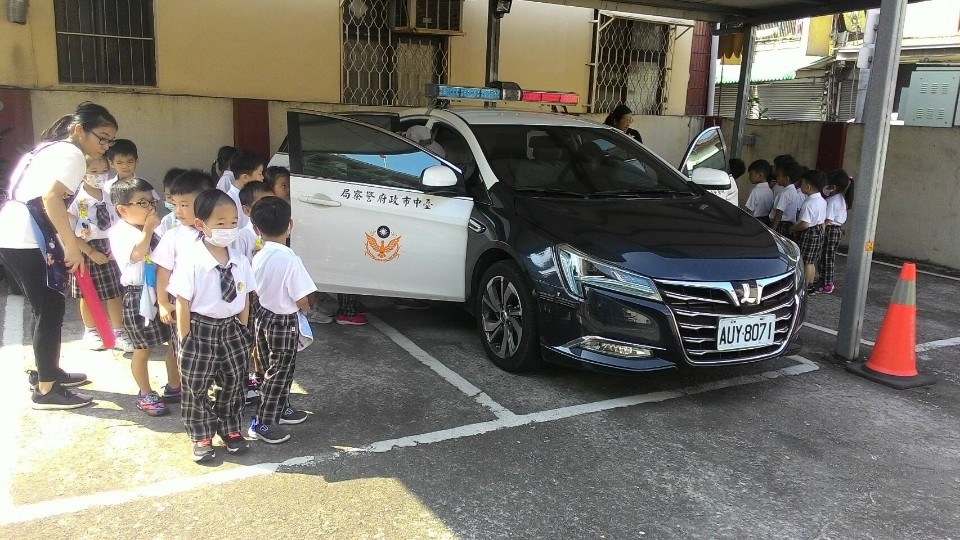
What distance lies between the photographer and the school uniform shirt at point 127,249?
136 inches

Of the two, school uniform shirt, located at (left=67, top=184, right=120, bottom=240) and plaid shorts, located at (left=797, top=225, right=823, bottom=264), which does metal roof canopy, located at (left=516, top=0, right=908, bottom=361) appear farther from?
school uniform shirt, located at (left=67, top=184, right=120, bottom=240)

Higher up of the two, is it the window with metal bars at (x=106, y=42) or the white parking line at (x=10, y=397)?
the window with metal bars at (x=106, y=42)

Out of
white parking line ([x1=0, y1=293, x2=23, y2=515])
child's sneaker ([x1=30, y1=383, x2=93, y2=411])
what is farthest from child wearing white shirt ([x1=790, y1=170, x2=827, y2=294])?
white parking line ([x1=0, y1=293, x2=23, y2=515])

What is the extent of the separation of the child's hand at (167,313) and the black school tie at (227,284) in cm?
28

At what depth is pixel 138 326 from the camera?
3447 mm

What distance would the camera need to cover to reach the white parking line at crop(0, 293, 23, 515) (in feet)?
9.82

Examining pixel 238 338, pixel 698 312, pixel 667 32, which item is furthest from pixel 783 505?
pixel 667 32

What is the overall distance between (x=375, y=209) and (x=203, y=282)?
1.82 metres

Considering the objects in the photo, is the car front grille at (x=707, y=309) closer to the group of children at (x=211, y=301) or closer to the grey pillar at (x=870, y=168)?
the grey pillar at (x=870, y=168)

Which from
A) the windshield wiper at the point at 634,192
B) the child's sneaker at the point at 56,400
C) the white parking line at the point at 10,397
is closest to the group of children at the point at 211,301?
the child's sneaker at the point at 56,400

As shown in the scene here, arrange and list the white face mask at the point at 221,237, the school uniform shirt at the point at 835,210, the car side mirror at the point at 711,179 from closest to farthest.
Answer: the white face mask at the point at 221,237 < the car side mirror at the point at 711,179 < the school uniform shirt at the point at 835,210

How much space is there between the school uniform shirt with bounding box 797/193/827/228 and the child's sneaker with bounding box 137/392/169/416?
5251 millimetres

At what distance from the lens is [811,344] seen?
5.21 metres

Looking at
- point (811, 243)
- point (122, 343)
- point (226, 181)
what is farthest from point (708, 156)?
point (122, 343)
